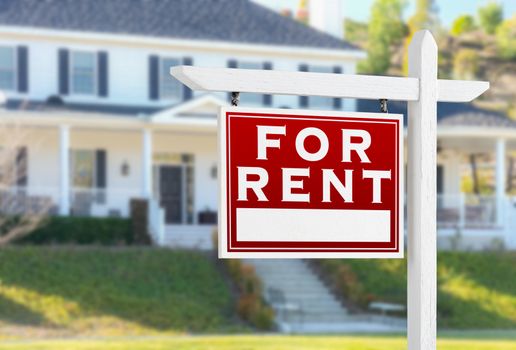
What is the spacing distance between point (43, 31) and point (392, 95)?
26.9m

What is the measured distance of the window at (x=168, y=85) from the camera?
33.2m

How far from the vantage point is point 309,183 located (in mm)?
5875

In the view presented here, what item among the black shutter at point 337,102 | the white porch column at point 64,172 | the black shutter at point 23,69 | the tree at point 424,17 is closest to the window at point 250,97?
the black shutter at point 337,102

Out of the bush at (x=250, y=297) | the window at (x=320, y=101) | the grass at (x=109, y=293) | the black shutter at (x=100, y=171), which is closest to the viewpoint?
the grass at (x=109, y=293)

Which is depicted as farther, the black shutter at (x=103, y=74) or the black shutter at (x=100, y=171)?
the black shutter at (x=100, y=171)

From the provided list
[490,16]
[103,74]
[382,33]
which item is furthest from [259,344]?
[490,16]

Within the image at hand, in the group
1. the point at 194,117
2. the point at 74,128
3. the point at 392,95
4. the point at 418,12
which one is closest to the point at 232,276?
the point at 194,117

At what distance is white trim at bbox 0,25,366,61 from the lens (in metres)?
31.8

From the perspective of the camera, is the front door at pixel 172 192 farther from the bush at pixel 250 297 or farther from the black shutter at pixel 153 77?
the bush at pixel 250 297

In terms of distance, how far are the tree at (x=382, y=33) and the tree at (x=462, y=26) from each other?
9.96 metres

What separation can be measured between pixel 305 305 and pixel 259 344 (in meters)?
7.48

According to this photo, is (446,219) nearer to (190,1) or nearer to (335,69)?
(335,69)

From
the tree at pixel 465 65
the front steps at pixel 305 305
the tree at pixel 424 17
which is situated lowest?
the front steps at pixel 305 305

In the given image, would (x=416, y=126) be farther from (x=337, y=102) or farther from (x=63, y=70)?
(x=337, y=102)
